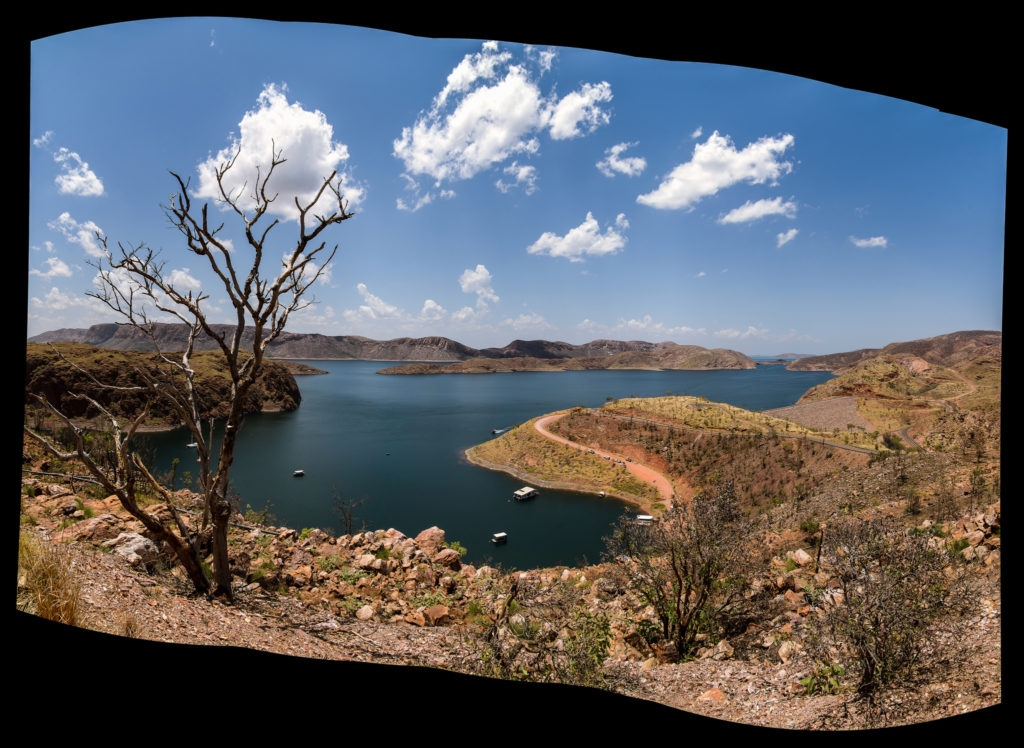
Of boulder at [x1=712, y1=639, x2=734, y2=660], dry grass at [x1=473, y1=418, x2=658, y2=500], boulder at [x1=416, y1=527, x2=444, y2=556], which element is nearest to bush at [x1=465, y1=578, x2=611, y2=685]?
boulder at [x1=712, y1=639, x2=734, y2=660]

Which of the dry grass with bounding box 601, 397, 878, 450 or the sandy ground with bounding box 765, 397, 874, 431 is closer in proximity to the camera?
the dry grass with bounding box 601, 397, 878, 450

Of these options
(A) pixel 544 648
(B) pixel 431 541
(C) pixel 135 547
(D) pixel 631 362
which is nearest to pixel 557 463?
(B) pixel 431 541

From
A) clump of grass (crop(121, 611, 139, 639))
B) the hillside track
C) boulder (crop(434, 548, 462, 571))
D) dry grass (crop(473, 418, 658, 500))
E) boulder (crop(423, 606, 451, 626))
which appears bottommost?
dry grass (crop(473, 418, 658, 500))

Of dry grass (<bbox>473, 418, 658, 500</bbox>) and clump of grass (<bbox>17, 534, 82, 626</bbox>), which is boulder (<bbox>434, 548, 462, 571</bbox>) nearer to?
clump of grass (<bbox>17, 534, 82, 626</bbox>)

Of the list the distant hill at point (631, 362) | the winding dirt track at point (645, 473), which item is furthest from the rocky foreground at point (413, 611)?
the distant hill at point (631, 362)

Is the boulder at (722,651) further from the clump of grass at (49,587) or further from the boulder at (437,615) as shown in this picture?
the clump of grass at (49,587)

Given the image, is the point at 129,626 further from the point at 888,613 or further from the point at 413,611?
the point at 888,613

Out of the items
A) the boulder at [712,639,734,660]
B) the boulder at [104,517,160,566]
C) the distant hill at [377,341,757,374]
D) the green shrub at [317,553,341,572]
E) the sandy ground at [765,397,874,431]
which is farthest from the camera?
the distant hill at [377,341,757,374]
